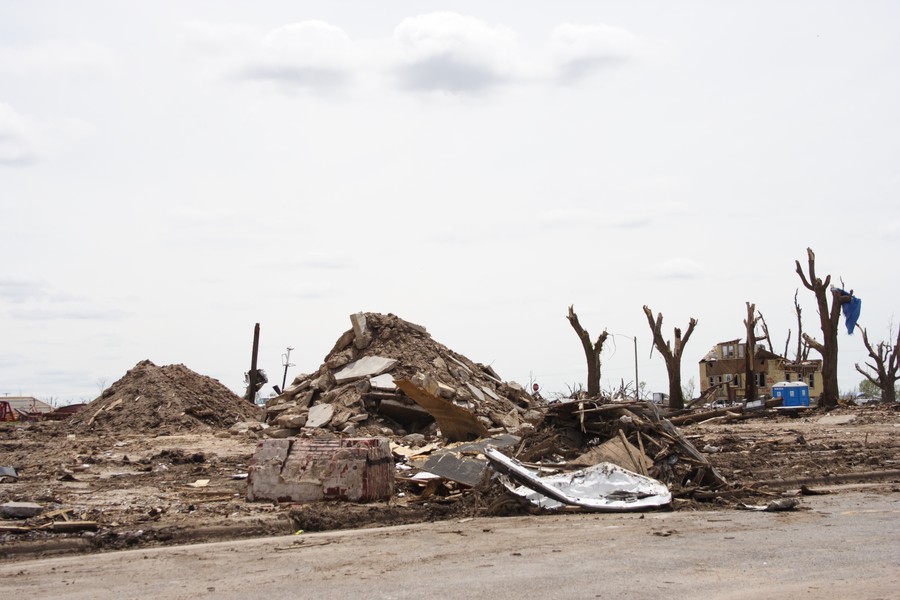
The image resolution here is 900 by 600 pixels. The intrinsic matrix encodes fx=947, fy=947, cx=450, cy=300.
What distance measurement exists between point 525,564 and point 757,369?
51432 millimetres

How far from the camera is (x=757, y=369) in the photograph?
5522 cm

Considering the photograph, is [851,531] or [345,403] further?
[345,403]

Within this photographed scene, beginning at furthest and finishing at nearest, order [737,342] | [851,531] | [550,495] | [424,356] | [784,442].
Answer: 1. [737,342]
2. [424,356]
3. [784,442]
4. [550,495]
5. [851,531]

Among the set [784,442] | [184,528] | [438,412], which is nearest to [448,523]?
[184,528]

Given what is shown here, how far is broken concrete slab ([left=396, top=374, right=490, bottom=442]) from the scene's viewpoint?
1736 centimetres

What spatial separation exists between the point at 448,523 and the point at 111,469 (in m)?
7.36

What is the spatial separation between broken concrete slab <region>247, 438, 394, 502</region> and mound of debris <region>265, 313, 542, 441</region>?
632 cm

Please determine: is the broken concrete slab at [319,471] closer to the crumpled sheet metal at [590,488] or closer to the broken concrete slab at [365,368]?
the crumpled sheet metal at [590,488]

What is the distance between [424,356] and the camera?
75.5 ft

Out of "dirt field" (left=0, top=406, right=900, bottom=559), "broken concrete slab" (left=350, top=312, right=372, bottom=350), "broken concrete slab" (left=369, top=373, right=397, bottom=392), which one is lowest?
"dirt field" (left=0, top=406, right=900, bottom=559)

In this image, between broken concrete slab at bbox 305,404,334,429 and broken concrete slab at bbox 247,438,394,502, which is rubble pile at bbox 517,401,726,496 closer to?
broken concrete slab at bbox 247,438,394,502

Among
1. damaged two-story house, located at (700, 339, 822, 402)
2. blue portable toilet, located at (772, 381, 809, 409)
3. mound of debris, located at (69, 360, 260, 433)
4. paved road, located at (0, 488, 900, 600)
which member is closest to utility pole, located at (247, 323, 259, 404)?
mound of debris, located at (69, 360, 260, 433)

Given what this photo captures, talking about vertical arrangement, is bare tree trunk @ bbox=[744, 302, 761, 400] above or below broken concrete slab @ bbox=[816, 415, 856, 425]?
above

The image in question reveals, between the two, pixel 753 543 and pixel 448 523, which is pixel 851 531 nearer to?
pixel 753 543
